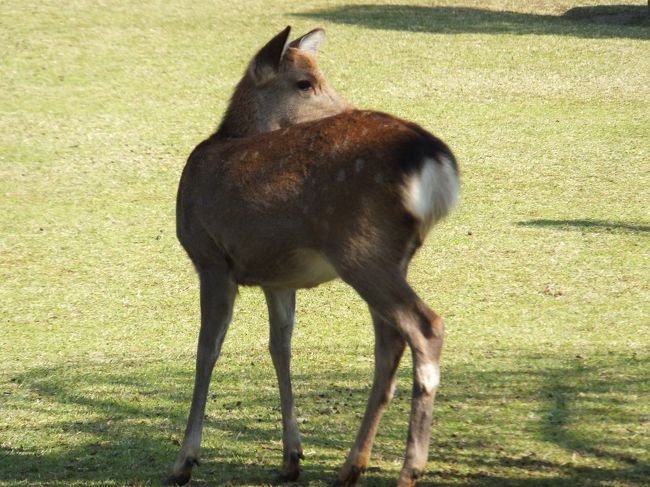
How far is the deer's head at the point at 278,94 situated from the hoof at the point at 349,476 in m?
1.77

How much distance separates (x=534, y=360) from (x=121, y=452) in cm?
262

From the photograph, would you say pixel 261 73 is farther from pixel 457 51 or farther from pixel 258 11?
pixel 258 11

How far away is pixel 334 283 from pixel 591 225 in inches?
108

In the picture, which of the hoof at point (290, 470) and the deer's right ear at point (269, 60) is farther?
the deer's right ear at point (269, 60)

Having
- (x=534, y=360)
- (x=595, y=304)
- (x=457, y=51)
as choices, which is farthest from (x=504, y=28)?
(x=534, y=360)

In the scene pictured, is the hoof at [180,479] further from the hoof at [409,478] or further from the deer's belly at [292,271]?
the hoof at [409,478]

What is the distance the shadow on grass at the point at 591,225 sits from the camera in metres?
10.5

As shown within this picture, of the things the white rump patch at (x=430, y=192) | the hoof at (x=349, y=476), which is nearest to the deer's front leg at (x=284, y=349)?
the hoof at (x=349, y=476)

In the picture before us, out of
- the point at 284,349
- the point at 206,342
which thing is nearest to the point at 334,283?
the point at 284,349

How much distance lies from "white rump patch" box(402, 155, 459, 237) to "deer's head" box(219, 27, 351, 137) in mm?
1572

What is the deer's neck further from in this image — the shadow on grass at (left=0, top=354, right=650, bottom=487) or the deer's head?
the shadow on grass at (left=0, top=354, right=650, bottom=487)

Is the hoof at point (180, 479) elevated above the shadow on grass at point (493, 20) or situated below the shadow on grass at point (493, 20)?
above

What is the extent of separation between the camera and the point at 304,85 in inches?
226

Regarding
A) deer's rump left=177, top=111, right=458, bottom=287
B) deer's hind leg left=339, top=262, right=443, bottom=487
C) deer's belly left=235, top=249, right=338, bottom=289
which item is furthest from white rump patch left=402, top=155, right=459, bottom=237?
deer's belly left=235, top=249, right=338, bottom=289
